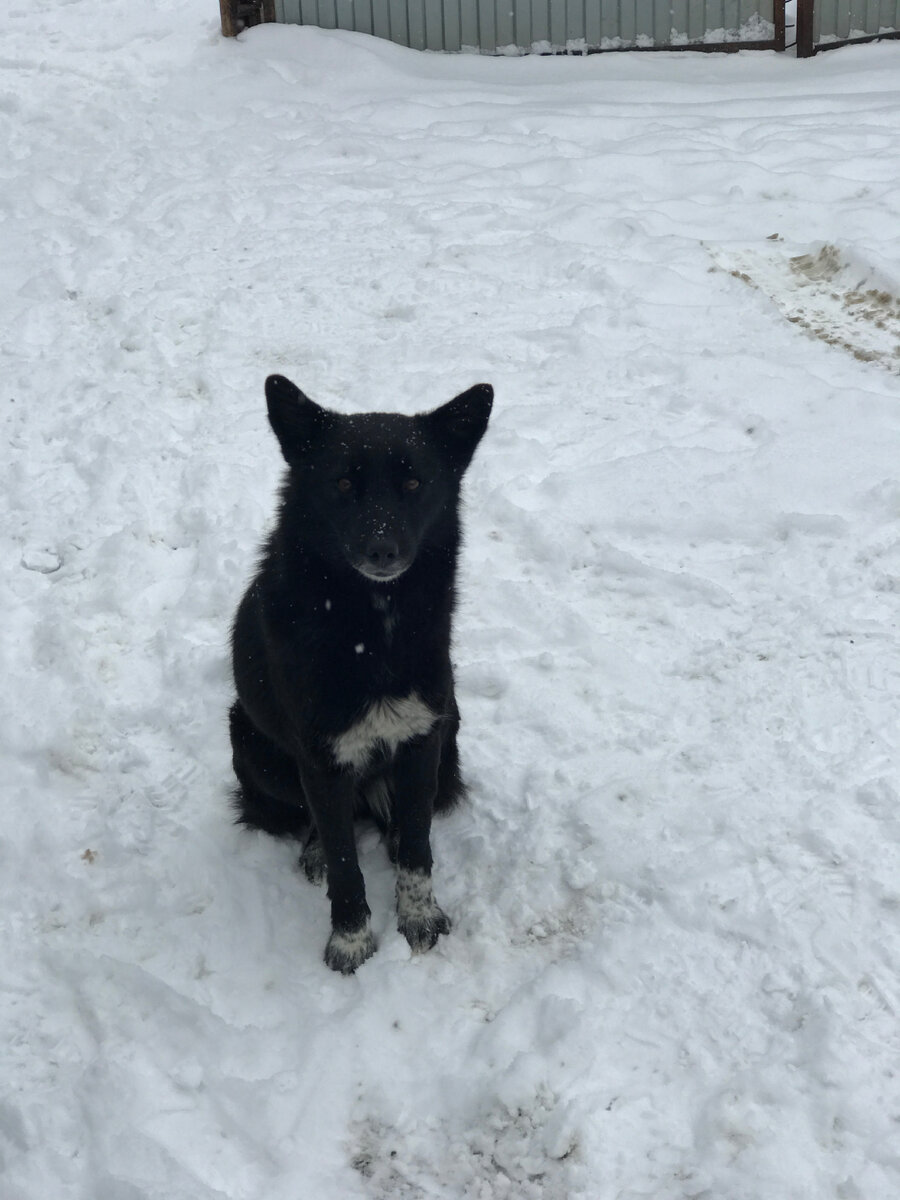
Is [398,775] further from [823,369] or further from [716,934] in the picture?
[823,369]

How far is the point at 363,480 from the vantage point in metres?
3.13

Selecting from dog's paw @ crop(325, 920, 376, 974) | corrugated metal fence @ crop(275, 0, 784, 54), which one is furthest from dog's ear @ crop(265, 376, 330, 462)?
corrugated metal fence @ crop(275, 0, 784, 54)

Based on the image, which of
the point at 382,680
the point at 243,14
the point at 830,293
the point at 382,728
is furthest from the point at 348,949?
the point at 243,14

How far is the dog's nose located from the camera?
2.98 metres

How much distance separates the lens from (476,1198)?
2650 millimetres

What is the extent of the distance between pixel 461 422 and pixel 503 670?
1.35 meters

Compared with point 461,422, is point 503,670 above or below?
below

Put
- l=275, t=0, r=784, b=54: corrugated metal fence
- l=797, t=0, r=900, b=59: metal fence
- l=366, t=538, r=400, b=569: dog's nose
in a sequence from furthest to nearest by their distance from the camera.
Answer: l=275, t=0, r=784, b=54: corrugated metal fence
l=797, t=0, r=900, b=59: metal fence
l=366, t=538, r=400, b=569: dog's nose

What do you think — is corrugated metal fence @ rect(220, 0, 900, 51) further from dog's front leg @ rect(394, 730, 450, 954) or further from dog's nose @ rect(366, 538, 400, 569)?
dog's front leg @ rect(394, 730, 450, 954)

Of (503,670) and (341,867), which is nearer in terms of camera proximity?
(341,867)

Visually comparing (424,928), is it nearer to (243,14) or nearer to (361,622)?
(361,622)

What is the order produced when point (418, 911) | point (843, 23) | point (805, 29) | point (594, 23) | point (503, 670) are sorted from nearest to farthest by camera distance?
point (418, 911)
point (503, 670)
point (805, 29)
point (843, 23)
point (594, 23)

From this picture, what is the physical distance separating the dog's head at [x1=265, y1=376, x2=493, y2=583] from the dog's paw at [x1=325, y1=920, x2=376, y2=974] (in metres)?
1.17

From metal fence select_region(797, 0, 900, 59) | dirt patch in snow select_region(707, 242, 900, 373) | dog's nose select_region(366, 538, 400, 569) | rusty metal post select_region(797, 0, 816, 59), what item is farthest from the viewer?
metal fence select_region(797, 0, 900, 59)
